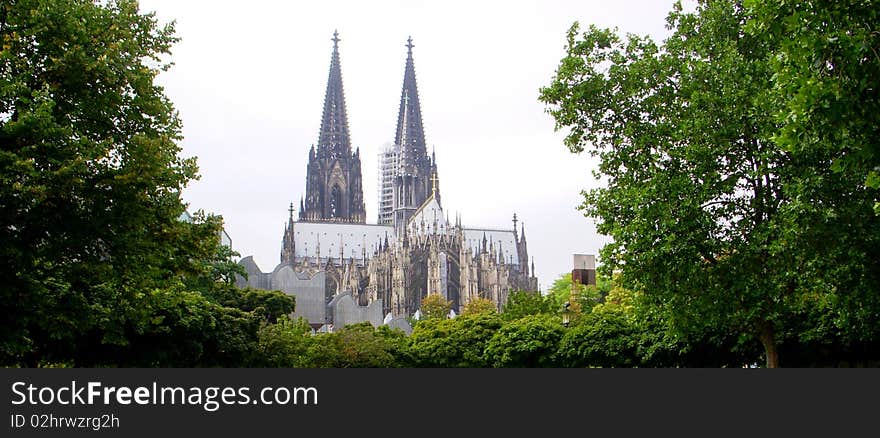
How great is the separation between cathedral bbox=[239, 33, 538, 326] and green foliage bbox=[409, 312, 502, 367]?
65526mm

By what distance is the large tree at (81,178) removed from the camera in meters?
21.1

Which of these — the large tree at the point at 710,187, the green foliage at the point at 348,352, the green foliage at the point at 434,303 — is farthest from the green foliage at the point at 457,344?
the green foliage at the point at 434,303

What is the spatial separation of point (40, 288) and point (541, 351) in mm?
25179

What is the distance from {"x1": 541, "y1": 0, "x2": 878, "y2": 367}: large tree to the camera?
23281 mm

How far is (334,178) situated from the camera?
6186 inches

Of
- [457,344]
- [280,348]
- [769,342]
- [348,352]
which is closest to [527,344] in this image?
[457,344]

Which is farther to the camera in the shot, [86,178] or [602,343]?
[602,343]

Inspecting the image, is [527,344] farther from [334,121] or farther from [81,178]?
[334,121]

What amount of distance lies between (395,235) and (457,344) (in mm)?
90182

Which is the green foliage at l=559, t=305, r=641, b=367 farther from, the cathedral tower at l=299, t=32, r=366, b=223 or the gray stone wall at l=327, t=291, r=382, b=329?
the cathedral tower at l=299, t=32, r=366, b=223

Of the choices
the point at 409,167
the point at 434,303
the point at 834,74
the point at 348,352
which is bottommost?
the point at 348,352

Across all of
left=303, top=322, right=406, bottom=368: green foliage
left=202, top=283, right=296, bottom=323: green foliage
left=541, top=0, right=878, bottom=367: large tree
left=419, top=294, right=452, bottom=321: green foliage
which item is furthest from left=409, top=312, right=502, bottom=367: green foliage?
left=419, top=294, right=452, bottom=321: green foliage

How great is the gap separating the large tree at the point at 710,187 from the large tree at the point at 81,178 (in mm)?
10165

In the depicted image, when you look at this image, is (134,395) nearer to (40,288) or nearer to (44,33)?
(40,288)
